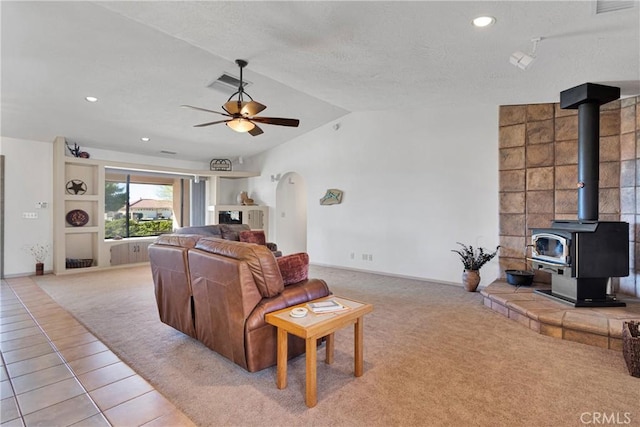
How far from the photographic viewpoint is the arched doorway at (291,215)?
8.11 metres

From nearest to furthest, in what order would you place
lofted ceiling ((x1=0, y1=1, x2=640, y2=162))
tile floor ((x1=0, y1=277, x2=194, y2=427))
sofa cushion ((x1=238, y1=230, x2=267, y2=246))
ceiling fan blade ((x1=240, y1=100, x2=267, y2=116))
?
tile floor ((x1=0, y1=277, x2=194, y2=427)) → lofted ceiling ((x1=0, y1=1, x2=640, y2=162)) → ceiling fan blade ((x1=240, y1=100, x2=267, y2=116)) → sofa cushion ((x1=238, y1=230, x2=267, y2=246))

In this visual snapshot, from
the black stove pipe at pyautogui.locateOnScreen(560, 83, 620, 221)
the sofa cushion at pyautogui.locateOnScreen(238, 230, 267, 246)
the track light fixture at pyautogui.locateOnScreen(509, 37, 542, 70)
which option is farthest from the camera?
the sofa cushion at pyautogui.locateOnScreen(238, 230, 267, 246)

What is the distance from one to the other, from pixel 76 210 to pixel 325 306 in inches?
254

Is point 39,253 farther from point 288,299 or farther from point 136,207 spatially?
point 288,299

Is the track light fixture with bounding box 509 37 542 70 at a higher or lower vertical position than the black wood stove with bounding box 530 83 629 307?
higher

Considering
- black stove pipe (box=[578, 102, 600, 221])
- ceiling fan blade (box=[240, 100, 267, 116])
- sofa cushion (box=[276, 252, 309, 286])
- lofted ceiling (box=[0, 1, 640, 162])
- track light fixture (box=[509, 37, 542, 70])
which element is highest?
lofted ceiling (box=[0, 1, 640, 162])

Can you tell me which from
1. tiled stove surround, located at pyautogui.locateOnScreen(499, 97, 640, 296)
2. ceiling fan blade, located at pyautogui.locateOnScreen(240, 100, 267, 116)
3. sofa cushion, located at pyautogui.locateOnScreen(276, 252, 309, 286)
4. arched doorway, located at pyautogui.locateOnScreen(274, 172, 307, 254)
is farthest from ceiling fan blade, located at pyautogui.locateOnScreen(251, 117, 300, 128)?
arched doorway, located at pyautogui.locateOnScreen(274, 172, 307, 254)

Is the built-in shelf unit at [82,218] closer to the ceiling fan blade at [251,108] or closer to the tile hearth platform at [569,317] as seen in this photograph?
the ceiling fan blade at [251,108]

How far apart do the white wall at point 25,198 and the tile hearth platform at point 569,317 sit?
7.90 m

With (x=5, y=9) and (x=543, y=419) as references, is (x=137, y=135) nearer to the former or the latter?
(x=5, y=9)

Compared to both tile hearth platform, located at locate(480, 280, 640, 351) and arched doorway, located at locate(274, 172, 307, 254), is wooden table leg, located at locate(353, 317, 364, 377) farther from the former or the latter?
arched doorway, located at locate(274, 172, 307, 254)

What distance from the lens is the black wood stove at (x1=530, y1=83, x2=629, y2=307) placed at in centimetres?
329

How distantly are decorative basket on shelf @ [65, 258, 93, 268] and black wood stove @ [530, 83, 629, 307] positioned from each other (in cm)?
792

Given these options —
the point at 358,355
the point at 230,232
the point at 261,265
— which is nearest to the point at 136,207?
the point at 230,232
